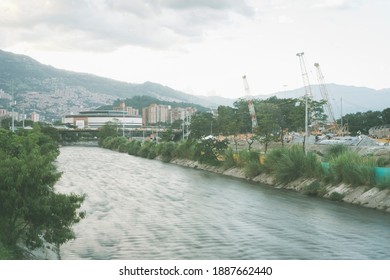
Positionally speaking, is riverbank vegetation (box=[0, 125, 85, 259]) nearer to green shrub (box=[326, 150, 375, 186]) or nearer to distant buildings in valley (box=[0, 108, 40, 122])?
green shrub (box=[326, 150, 375, 186])

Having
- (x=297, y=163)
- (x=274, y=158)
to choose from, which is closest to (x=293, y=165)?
(x=297, y=163)

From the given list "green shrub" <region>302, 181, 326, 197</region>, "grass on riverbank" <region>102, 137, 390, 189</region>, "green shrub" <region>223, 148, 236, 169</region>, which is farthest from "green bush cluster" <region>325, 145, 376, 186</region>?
"green shrub" <region>223, 148, 236, 169</region>

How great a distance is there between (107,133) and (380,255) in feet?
359

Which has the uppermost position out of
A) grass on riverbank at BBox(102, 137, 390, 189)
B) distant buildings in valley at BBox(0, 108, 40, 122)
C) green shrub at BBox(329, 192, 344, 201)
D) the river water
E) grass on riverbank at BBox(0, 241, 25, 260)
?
distant buildings in valley at BBox(0, 108, 40, 122)

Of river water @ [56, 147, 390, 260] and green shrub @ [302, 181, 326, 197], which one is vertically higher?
green shrub @ [302, 181, 326, 197]

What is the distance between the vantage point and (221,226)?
60.5 ft

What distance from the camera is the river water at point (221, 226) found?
14.4m

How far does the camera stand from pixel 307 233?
17.2m

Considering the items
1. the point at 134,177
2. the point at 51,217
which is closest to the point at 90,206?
the point at 51,217

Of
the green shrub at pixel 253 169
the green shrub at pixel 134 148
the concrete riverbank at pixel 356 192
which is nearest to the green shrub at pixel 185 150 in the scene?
the green shrub at pixel 253 169

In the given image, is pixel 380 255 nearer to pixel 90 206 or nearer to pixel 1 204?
pixel 1 204

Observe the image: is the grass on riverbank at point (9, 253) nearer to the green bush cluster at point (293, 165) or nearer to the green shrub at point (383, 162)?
the green bush cluster at point (293, 165)

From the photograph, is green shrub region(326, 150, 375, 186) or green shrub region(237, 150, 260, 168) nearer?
green shrub region(326, 150, 375, 186)

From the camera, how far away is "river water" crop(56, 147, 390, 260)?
14.4 meters
